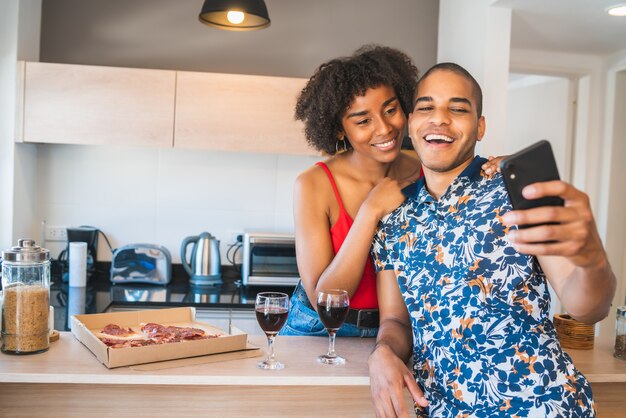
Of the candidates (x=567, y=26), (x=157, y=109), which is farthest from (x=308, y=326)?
(x=567, y=26)

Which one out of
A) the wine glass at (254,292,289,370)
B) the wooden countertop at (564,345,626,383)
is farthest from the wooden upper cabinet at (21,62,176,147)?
the wooden countertop at (564,345,626,383)

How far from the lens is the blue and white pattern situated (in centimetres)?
132

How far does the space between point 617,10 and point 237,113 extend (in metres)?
1.89

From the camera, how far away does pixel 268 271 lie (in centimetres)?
344

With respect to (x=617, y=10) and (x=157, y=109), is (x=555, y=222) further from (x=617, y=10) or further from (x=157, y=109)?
(x=157, y=109)

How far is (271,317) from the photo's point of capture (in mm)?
1521

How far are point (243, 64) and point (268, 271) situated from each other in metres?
1.19

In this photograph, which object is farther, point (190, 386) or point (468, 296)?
point (190, 386)

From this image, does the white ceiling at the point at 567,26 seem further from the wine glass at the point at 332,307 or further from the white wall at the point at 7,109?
the white wall at the point at 7,109

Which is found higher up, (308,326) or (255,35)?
(255,35)

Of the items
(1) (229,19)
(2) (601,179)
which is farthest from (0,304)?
(2) (601,179)

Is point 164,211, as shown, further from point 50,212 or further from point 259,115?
point 259,115

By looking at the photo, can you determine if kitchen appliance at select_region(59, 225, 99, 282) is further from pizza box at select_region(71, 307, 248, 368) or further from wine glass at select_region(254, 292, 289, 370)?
wine glass at select_region(254, 292, 289, 370)

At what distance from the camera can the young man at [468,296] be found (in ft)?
4.31
